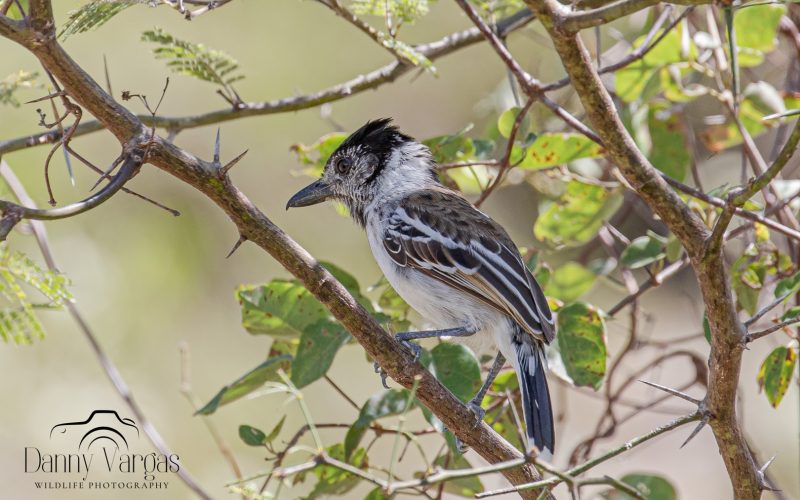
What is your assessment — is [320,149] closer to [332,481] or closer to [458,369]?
[458,369]

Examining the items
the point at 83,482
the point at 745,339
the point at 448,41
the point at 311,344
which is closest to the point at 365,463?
the point at 311,344

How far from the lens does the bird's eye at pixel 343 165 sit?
4582 millimetres

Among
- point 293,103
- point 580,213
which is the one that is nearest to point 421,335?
point 580,213

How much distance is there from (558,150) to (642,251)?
60 centimetres

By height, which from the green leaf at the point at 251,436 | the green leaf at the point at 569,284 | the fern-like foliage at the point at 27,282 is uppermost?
the green leaf at the point at 569,284

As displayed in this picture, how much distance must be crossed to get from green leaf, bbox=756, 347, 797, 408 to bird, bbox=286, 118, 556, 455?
799mm

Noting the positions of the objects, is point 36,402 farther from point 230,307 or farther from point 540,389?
point 540,389

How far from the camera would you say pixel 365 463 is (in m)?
3.44

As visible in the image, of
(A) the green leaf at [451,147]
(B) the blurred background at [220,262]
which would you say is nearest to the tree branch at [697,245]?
(A) the green leaf at [451,147]

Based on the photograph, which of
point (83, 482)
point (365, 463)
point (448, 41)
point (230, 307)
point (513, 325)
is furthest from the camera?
point (230, 307)

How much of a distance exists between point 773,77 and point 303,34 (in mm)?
3936

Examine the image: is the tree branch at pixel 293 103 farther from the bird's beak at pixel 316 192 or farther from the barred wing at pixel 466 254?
the bird's beak at pixel 316 192

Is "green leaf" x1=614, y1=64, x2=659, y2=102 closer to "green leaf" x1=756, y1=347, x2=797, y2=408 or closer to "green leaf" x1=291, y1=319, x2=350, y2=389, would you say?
"green leaf" x1=756, y1=347, x2=797, y2=408

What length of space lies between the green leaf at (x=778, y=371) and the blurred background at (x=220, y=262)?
219 centimetres
